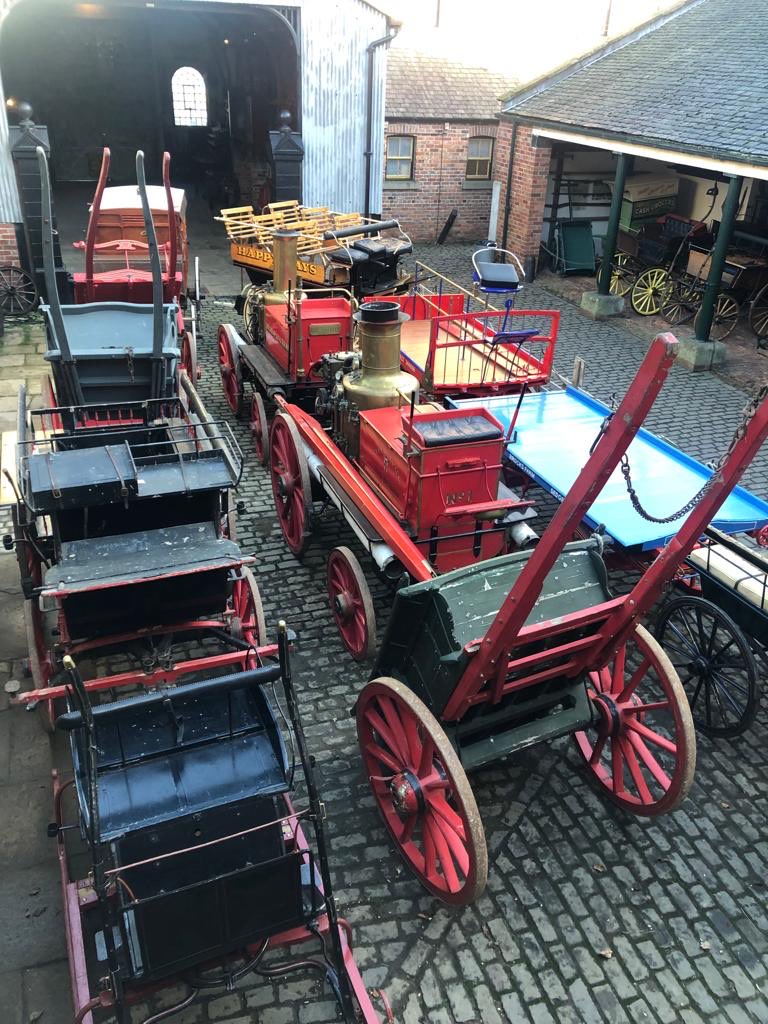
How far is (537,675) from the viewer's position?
4.00m

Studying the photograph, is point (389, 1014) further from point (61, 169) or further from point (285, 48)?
point (61, 169)

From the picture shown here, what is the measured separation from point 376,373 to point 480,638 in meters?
3.29

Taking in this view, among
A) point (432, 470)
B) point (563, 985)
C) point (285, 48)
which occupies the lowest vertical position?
point (563, 985)

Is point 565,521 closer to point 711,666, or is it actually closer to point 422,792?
point 422,792

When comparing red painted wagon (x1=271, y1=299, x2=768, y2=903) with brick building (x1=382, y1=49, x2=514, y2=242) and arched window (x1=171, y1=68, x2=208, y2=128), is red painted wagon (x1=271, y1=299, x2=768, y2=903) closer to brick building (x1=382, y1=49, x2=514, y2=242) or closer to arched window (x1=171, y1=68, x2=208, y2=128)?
→ brick building (x1=382, y1=49, x2=514, y2=242)

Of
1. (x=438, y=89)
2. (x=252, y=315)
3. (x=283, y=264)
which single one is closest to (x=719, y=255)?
(x=283, y=264)

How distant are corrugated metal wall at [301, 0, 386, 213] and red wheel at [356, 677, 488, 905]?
13033mm

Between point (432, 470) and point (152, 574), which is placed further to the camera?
point (432, 470)

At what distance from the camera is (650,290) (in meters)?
14.4

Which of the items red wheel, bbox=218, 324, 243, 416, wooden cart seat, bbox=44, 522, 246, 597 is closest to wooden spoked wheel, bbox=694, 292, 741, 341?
red wheel, bbox=218, 324, 243, 416

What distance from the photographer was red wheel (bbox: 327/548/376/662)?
5602mm

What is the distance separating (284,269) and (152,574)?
18.6 ft

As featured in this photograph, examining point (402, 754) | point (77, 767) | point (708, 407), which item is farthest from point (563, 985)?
point (708, 407)

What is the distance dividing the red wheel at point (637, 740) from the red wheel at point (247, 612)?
219cm
